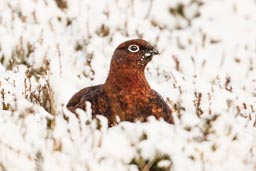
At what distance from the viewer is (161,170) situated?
4.48 meters

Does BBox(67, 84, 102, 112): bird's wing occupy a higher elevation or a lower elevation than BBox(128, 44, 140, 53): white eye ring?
lower

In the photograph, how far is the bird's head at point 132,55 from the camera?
5.26 metres

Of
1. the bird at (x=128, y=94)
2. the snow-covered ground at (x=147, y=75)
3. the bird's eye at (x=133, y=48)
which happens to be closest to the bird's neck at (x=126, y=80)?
the bird at (x=128, y=94)

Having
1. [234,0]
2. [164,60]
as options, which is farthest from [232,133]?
[234,0]

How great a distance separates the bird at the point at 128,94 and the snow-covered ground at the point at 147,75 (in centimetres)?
21

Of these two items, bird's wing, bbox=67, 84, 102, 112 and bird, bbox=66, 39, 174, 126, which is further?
bird's wing, bbox=67, 84, 102, 112

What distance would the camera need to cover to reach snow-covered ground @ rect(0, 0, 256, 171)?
13.3ft

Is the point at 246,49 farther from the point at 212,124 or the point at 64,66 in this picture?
Result: the point at 212,124

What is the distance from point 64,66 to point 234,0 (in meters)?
4.32

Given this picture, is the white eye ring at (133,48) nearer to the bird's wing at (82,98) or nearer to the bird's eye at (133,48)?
the bird's eye at (133,48)

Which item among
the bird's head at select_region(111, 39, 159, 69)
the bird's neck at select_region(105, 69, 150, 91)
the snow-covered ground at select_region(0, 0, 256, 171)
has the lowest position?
the snow-covered ground at select_region(0, 0, 256, 171)

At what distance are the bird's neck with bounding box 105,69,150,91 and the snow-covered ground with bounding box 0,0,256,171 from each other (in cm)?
38

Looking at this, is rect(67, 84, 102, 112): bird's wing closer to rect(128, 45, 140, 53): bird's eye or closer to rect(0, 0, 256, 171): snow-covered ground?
rect(0, 0, 256, 171): snow-covered ground

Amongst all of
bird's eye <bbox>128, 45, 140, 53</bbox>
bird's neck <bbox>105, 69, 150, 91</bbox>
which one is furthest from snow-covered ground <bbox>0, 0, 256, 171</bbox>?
bird's eye <bbox>128, 45, 140, 53</bbox>
